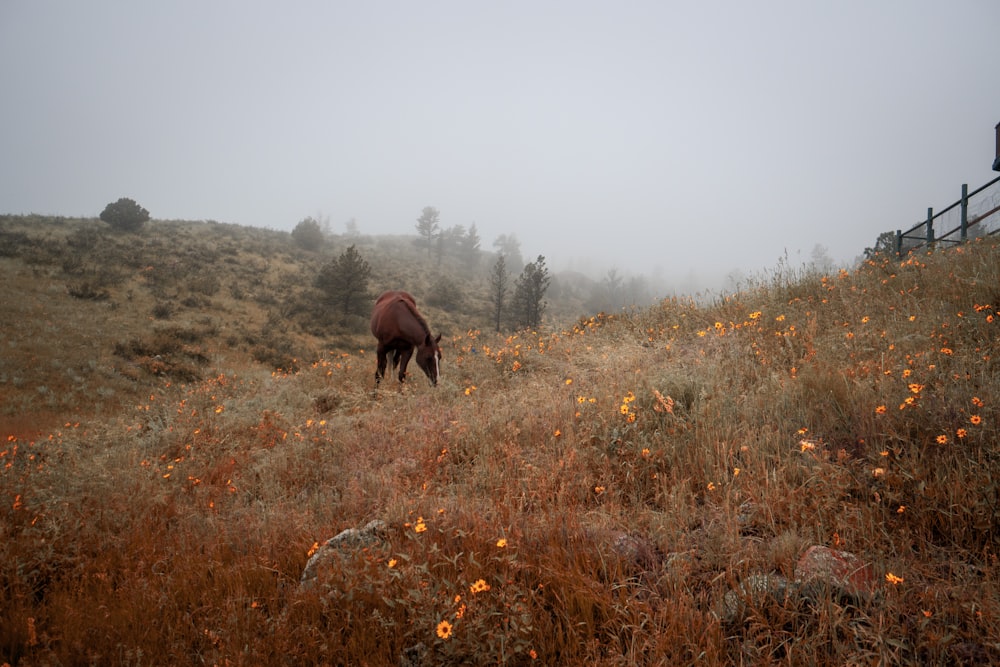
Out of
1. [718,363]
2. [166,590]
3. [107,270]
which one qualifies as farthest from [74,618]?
[107,270]

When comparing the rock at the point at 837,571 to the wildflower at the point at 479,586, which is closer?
the rock at the point at 837,571

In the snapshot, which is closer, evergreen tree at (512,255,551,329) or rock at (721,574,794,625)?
rock at (721,574,794,625)

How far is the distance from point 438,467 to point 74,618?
240cm

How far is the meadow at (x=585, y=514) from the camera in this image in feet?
6.25

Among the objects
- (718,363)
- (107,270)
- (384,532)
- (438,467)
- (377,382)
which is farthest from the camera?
(107,270)

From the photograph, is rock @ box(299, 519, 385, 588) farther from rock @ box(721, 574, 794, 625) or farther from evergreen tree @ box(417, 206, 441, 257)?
evergreen tree @ box(417, 206, 441, 257)

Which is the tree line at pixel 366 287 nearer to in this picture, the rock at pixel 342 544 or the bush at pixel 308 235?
the bush at pixel 308 235

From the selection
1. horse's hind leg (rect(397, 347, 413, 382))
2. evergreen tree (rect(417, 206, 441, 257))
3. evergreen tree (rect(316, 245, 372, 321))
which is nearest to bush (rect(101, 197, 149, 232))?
evergreen tree (rect(316, 245, 372, 321))

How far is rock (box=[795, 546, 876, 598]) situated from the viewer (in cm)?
190

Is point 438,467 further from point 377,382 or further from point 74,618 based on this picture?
point 377,382

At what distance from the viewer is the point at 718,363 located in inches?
198

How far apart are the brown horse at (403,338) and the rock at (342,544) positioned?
5740 mm

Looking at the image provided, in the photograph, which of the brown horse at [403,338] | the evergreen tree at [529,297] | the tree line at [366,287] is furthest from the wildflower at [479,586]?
the evergreen tree at [529,297]

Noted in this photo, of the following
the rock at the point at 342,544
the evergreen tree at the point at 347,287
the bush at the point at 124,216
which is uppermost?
the bush at the point at 124,216
